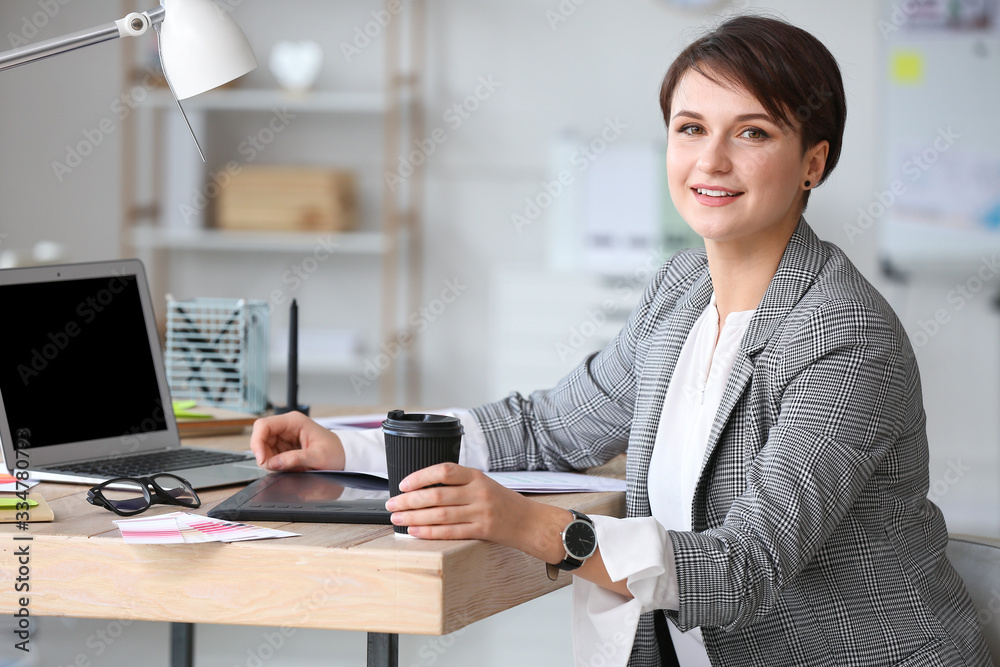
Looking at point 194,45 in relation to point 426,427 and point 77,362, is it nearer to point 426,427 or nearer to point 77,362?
point 77,362

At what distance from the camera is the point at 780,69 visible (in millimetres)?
1160

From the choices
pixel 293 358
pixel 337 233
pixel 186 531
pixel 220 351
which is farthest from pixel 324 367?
pixel 186 531

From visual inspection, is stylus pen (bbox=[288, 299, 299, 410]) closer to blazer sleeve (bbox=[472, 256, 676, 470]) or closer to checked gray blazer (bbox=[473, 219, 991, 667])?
blazer sleeve (bbox=[472, 256, 676, 470])

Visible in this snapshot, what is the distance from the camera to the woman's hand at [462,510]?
89cm

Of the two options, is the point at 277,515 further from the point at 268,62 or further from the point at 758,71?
the point at 268,62

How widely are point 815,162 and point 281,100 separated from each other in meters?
2.93

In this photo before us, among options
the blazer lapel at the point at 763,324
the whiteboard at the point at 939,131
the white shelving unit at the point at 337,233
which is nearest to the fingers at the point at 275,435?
the blazer lapel at the point at 763,324

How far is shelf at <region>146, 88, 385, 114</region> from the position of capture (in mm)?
3832

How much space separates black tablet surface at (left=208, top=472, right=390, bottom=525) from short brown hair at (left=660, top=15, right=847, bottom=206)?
61 centimetres

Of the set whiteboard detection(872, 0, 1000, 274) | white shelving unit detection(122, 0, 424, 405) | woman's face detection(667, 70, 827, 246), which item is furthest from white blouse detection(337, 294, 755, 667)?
whiteboard detection(872, 0, 1000, 274)

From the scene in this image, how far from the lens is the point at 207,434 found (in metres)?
1.59

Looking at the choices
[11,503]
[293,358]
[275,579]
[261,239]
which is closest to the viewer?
[275,579]

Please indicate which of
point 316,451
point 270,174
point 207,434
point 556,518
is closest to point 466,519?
point 556,518

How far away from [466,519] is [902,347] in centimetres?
52
